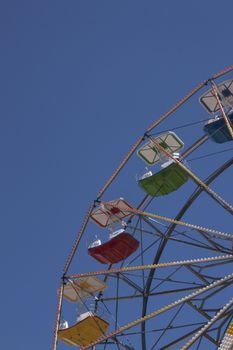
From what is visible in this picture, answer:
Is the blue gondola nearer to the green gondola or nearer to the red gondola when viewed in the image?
the green gondola

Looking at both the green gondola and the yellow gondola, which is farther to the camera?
the green gondola

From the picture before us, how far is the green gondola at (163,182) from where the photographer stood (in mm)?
31016

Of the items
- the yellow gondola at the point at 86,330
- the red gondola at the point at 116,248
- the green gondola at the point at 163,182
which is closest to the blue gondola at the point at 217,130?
the green gondola at the point at 163,182

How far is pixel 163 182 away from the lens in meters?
31.6

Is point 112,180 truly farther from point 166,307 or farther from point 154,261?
point 166,307

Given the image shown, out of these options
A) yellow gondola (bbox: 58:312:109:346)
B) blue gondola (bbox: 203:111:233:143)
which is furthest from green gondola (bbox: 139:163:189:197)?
yellow gondola (bbox: 58:312:109:346)

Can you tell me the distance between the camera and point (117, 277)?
3067cm

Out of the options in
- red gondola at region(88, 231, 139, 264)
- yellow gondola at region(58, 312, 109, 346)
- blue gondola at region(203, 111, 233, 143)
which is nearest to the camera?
yellow gondola at region(58, 312, 109, 346)

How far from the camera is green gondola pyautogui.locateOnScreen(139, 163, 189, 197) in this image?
31016 millimetres

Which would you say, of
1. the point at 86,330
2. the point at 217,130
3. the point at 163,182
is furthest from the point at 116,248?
the point at 217,130

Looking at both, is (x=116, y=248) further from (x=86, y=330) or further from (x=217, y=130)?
(x=217, y=130)

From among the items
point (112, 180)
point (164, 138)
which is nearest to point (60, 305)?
point (112, 180)

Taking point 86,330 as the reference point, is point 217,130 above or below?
above

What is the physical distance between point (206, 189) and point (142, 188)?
3.99 metres
